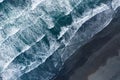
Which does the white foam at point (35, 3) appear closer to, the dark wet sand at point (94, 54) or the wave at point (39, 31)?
the wave at point (39, 31)

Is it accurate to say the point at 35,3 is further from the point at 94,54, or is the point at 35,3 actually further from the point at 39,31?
the point at 94,54

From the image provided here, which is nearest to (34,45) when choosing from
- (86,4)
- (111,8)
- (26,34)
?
(26,34)

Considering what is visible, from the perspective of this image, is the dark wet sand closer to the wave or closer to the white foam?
the wave

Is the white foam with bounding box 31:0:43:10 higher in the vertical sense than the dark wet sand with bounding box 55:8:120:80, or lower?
higher

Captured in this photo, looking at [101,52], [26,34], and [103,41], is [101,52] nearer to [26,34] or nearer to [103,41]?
[103,41]

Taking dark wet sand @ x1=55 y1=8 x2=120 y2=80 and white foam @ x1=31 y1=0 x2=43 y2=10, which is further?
dark wet sand @ x1=55 y1=8 x2=120 y2=80

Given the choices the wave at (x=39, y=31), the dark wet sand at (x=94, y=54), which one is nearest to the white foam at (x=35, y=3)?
the wave at (x=39, y=31)

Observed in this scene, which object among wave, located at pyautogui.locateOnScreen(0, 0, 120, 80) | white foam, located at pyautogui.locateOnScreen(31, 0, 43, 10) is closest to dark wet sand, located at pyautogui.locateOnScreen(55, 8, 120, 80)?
wave, located at pyautogui.locateOnScreen(0, 0, 120, 80)

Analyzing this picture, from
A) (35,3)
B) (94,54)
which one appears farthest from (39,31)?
(94,54)
